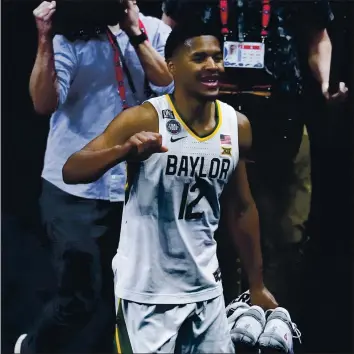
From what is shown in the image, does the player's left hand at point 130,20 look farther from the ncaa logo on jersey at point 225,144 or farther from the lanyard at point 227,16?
the ncaa logo on jersey at point 225,144

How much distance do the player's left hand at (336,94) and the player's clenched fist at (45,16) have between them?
4.28 ft

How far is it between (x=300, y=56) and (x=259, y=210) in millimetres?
749

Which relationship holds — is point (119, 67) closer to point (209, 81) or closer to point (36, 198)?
point (209, 81)

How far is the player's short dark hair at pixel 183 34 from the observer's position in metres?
2.73

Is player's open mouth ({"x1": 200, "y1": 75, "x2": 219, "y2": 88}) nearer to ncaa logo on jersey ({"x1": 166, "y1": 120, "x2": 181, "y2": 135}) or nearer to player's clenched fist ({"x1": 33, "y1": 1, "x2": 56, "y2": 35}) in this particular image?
ncaa logo on jersey ({"x1": 166, "y1": 120, "x2": 181, "y2": 135})

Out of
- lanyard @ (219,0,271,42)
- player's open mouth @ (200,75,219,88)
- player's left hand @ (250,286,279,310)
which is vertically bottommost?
player's left hand @ (250,286,279,310)

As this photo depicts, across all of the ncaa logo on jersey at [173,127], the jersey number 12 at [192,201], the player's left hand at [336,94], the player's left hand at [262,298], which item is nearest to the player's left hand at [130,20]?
the ncaa logo on jersey at [173,127]

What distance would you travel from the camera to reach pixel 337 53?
2928 millimetres

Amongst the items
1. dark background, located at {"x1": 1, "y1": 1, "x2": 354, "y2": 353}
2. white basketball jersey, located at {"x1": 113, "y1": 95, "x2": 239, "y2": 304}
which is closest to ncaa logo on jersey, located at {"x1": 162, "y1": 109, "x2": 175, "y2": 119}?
white basketball jersey, located at {"x1": 113, "y1": 95, "x2": 239, "y2": 304}

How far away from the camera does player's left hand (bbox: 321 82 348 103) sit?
293 cm

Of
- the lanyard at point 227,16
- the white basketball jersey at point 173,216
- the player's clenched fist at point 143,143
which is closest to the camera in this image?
the player's clenched fist at point 143,143

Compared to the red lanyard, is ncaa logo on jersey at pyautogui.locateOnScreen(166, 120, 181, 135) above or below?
below

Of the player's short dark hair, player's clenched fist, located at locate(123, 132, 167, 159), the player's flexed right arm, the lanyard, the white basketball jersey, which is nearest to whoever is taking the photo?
player's clenched fist, located at locate(123, 132, 167, 159)

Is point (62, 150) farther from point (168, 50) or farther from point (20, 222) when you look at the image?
point (168, 50)
